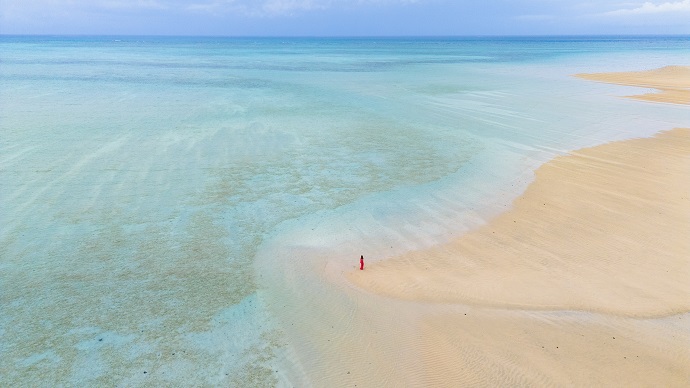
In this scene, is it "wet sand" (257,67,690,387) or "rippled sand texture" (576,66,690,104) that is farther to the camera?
"rippled sand texture" (576,66,690,104)

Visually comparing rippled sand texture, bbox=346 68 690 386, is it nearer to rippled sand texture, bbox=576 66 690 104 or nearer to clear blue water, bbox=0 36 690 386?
clear blue water, bbox=0 36 690 386

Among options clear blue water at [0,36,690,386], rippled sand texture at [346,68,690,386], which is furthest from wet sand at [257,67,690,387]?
clear blue water at [0,36,690,386]

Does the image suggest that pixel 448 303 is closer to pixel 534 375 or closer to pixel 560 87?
pixel 534 375

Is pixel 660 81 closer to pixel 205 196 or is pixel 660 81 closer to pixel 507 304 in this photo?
pixel 507 304

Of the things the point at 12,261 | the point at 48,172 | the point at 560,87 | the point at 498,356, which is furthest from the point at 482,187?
the point at 560,87

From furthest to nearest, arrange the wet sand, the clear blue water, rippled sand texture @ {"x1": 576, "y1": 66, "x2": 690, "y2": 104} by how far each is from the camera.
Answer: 1. rippled sand texture @ {"x1": 576, "y1": 66, "x2": 690, "y2": 104}
2. the clear blue water
3. the wet sand

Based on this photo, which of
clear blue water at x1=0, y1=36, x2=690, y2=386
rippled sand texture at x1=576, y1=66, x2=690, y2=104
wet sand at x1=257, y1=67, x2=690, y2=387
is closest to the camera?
wet sand at x1=257, y1=67, x2=690, y2=387

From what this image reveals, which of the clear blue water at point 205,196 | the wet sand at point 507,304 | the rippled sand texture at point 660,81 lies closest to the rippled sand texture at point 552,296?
the wet sand at point 507,304

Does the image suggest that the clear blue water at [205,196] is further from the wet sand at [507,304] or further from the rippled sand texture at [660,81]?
the rippled sand texture at [660,81]
